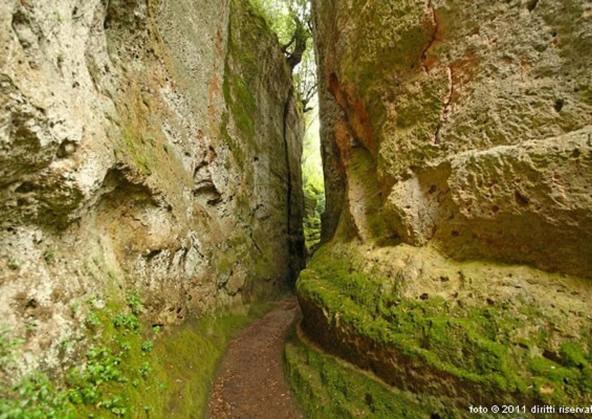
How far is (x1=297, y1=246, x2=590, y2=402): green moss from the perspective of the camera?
3533mm

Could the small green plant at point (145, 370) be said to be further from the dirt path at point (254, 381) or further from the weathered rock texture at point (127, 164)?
the dirt path at point (254, 381)

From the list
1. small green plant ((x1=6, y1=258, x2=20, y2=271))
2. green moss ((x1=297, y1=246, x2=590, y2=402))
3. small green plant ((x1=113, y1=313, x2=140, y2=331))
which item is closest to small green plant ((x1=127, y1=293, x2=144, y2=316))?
small green plant ((x1=113, y1=313, x2=140, y2=331))

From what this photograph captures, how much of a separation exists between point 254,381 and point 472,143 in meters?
5.82

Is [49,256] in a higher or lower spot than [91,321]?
higher

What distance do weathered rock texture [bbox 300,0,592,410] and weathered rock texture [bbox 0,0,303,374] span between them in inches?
133

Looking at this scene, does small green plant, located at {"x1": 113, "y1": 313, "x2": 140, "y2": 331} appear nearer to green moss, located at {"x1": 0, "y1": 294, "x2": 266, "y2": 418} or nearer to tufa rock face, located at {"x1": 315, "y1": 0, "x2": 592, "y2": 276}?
green moss, located at {"x1": 0, "y1": 294, "x2": 266, "y2": 418}

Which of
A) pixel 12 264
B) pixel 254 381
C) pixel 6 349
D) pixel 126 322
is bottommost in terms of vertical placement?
pixel 254 381

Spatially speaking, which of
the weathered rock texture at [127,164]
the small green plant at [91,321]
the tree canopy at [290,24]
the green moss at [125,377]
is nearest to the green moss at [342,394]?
the green moss at [125,377]

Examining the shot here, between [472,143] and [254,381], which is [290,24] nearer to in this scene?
[472,143]

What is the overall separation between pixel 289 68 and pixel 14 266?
→ 1691 cm

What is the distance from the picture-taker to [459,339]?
4184mm

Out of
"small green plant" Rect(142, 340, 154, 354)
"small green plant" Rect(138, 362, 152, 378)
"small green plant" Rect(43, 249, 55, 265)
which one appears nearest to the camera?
"small green plant" Rect(43, 249, 55, 265)

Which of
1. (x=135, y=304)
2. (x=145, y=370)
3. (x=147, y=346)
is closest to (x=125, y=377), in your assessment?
(x=145, y=370)

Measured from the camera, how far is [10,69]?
125 inches
